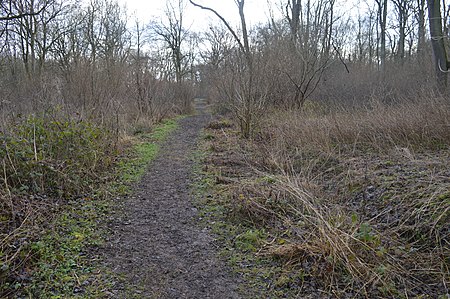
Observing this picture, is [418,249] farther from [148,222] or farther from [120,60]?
[120,60]

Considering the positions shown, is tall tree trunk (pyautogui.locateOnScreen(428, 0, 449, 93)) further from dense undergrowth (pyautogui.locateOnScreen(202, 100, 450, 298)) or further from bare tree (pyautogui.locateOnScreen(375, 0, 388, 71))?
Result: bare tree (pyautogui.locateOnScreen(375, 0, 388, 71))

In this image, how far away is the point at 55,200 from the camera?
501 centimetres

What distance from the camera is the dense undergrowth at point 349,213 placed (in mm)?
3250

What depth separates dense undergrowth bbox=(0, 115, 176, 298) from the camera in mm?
3242

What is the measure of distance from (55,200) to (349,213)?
4014mm

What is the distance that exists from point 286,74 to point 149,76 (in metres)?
5.83

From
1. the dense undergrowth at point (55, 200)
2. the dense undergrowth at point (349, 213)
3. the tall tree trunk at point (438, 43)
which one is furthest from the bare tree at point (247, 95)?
the tall tree trunk at point (438, 43)

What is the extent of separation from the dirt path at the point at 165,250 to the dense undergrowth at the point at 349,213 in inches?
11.9

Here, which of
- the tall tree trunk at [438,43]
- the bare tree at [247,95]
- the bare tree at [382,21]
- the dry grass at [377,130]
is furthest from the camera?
the bare tree at [382,21]

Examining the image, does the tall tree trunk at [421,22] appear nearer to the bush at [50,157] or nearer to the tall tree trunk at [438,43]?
the tall tree trunk at [438,43]

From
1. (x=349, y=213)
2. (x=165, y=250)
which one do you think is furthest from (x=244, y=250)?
(x=349, y=213)

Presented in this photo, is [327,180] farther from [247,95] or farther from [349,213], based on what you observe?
[247,95]

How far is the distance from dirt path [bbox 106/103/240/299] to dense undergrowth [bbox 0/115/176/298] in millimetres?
286

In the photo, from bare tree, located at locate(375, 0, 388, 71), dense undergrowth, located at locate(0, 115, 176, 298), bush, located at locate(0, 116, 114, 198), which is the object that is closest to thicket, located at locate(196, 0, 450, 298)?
dense undergrowth, located at locate(0, 115, 176, 298)
